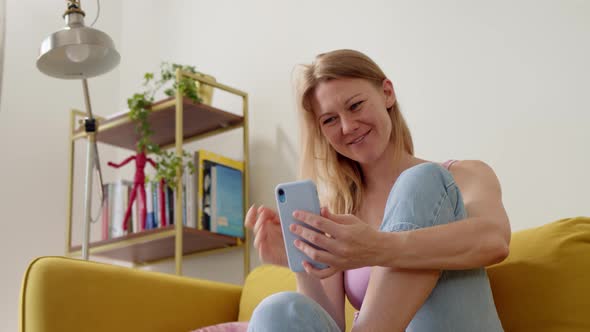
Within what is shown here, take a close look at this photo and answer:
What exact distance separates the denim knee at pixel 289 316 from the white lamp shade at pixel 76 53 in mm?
1499

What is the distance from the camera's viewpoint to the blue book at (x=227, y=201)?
95.7 inches

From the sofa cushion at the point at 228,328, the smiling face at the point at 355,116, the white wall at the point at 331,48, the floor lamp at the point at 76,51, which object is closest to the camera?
the smiling face at the point at 355,116

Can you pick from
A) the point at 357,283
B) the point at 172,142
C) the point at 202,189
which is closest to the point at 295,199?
the point at 357,283

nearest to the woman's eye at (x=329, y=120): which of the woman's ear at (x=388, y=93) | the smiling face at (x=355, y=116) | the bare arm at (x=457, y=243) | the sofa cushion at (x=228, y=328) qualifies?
the smiling face at (x=355, y=116)

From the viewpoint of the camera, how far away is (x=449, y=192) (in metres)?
1.09

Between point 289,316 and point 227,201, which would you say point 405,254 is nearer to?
point 289,316

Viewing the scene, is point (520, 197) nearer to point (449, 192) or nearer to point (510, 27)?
point (510, 27)

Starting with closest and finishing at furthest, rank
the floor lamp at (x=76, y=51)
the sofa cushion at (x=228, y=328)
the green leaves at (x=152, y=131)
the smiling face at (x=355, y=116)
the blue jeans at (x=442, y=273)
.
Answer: the blue jeans at (x=442, y=273)
the smiling face at (x=355, y=116)
the sofa cushion at (x=228, y=328)
the floor lamp at (x=76, y=51)
the green leaves at (x=152, y=131)

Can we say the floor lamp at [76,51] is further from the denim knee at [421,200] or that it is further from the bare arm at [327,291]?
the denim knee at [421,200]

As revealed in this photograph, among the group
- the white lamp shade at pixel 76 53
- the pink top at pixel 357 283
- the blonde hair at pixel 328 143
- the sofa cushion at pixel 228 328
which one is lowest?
the sofa cushion at pixel 228 328

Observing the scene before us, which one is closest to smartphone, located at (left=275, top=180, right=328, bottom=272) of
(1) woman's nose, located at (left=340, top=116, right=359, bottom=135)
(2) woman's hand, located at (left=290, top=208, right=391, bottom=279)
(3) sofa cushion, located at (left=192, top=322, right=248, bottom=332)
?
(2) woman's hand, located at (left=290, top=208, right=391, bottom=279)

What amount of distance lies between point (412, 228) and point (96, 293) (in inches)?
32.0

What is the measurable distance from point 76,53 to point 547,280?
161 cm

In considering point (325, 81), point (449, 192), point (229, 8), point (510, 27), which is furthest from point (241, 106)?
point (449, 192)
